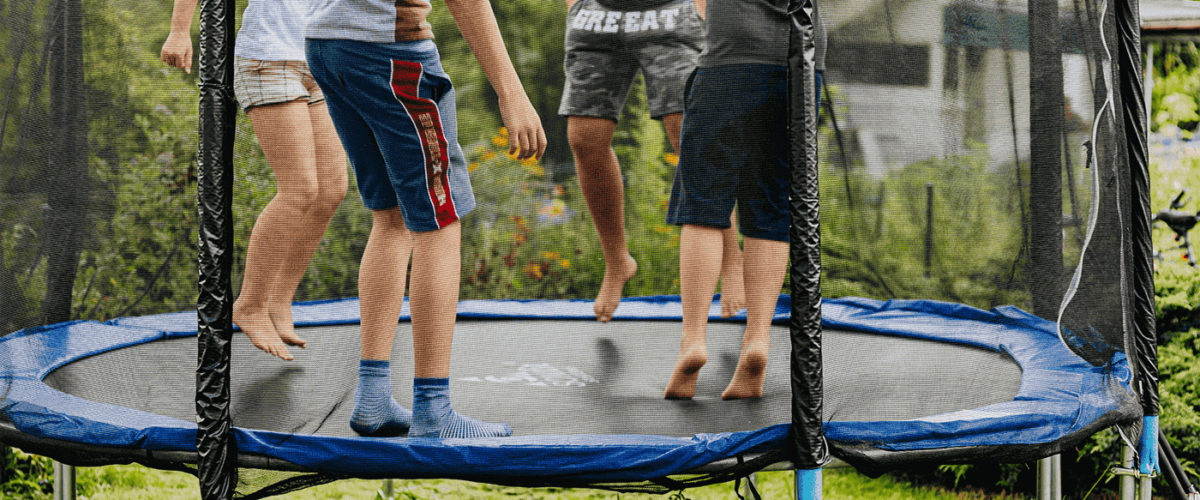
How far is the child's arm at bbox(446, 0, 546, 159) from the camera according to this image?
135 centimetres

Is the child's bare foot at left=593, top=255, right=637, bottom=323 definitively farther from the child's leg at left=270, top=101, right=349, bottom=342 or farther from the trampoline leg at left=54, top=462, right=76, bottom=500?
the trampoline leg at left=54, top=462, right=76, bottom=500

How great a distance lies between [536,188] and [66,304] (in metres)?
0.93

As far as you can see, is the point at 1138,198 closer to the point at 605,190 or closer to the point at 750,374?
the point at 750,374

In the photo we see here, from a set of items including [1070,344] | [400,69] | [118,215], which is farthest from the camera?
[1070,344]

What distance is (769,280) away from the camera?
5.05ft

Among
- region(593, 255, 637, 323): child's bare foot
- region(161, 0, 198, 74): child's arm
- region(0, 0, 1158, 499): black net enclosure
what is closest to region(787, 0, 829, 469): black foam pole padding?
region(0, 0, 1158, 499): black net enclosure

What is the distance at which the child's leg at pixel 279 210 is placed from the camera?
4.69 feet

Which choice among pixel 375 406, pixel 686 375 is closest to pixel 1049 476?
pixel 686 375

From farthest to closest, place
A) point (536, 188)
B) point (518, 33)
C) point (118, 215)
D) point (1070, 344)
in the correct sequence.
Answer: point (536, 188)
point (518, 33)
point (1070, 344)
point (118, 215)

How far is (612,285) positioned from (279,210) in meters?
0.87

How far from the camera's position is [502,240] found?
1.72 meters

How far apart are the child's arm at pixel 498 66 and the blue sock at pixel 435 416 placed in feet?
1.37

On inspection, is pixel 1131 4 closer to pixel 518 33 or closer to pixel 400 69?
pixel 518 33

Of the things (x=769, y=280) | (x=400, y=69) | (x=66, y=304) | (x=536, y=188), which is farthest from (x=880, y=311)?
(x=66, y=304)
